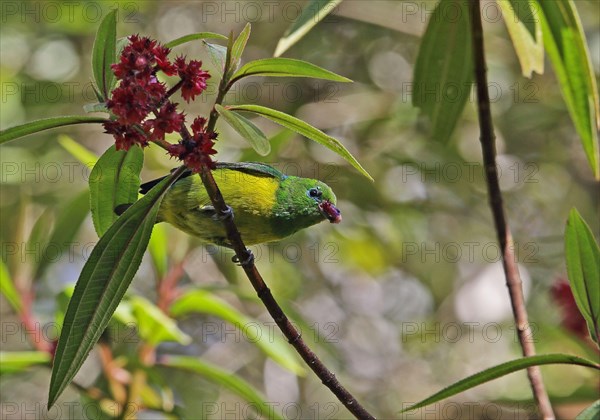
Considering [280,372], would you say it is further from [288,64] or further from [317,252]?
[288,64]

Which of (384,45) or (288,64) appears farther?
(384,45)

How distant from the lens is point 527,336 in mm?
2436

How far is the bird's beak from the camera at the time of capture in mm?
2900

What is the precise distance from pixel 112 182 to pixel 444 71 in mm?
1394

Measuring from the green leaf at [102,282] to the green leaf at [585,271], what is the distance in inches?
40.6

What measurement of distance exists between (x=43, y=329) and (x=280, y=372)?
2.31m

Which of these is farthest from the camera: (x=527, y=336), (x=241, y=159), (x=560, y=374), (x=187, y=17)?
(x=187, y=17)

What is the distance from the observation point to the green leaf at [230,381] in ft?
10.4

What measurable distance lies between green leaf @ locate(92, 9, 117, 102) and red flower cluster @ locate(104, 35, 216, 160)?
0.17 m

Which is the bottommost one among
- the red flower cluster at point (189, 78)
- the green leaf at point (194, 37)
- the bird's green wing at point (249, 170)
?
the bird's green wing at point (249, 170)

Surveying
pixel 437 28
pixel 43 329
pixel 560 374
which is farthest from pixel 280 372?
pixel 437 28

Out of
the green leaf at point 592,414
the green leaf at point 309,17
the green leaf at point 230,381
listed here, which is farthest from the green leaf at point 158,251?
the green leaf at point 592,414

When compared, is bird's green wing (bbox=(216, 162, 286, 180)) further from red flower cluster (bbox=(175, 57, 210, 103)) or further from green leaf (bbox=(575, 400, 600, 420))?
green leaf (bbox=(575, 400, 600, 420))

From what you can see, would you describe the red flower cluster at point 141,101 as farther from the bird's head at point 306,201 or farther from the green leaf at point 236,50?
the bird's head at point 306,201
